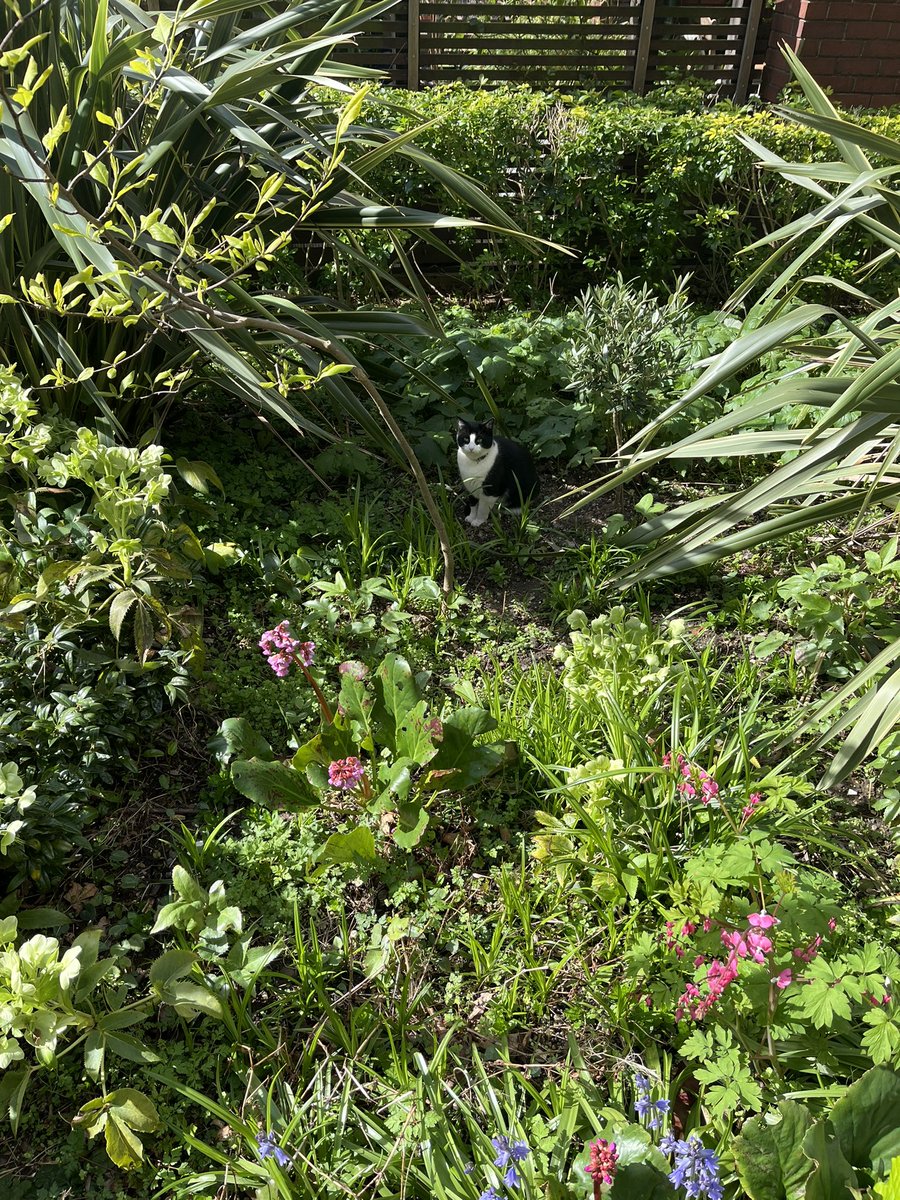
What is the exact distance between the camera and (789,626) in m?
2.75

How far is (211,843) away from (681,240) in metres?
4.23

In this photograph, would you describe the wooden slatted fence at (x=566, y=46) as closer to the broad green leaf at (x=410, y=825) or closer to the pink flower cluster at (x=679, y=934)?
the broad green leaf at (x=410, y=825)

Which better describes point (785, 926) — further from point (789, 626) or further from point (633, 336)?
point (633, 336)

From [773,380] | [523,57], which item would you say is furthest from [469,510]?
[523,57]

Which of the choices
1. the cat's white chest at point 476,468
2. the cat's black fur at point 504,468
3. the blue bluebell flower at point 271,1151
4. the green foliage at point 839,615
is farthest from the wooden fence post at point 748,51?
the blue bluebell flower at point 271,1151

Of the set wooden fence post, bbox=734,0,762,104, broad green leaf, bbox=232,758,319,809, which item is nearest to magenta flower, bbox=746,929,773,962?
broad green leaf, bbox=232,758,319,809

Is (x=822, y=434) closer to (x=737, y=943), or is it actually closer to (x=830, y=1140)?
(x=737, y=943)

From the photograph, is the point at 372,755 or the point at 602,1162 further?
the point at 372,755

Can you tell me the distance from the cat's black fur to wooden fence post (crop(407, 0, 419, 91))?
13.5ft

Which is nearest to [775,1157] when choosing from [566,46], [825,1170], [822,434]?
[825,1170]

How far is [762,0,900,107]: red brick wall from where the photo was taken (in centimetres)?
598

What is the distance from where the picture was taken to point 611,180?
4652 mm

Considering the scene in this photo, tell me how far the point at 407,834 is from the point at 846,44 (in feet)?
21.3

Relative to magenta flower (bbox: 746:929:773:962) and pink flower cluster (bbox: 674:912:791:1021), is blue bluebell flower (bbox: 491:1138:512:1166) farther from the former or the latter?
magenta flower (bbox: 746:929:773:962)
